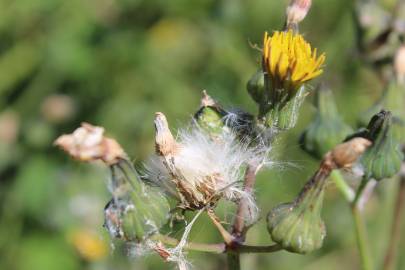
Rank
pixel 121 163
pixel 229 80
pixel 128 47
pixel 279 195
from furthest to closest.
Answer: pixel 128 47
pixel 229 80
pixel 279 195
pixel 121 163

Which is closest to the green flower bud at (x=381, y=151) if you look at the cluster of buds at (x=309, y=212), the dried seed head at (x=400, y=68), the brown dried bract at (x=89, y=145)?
the cluster of buds at (x=309, y=212)

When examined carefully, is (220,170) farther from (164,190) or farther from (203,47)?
(203,47)

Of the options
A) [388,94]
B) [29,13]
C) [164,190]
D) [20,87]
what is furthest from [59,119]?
[164,190]

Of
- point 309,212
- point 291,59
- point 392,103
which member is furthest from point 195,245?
point 392,103

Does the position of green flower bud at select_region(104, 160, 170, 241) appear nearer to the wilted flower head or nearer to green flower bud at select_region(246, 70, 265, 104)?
the wilted flower head

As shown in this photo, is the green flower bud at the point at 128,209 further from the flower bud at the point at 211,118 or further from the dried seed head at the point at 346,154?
the dried seed head at the point at 346,154

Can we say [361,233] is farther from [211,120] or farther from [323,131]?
[211,120]

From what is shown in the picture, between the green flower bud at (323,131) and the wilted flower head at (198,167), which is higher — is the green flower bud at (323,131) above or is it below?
above
